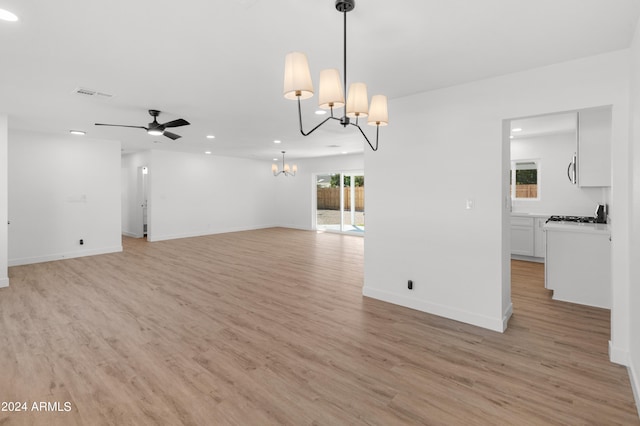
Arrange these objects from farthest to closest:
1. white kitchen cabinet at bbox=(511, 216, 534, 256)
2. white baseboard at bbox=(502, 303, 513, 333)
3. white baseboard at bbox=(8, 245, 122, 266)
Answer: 1. white baseboard at bbox=(8, 245, 122, 266)
2. white kitchen cabinet at bbox=(511, 216, 534, 256)
3. white baseboard at bbox=(502, 303, 513, 333)

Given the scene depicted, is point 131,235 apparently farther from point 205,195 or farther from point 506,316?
point 506,316

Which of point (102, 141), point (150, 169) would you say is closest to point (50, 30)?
point (102, 141)

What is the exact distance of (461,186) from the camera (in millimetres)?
3359

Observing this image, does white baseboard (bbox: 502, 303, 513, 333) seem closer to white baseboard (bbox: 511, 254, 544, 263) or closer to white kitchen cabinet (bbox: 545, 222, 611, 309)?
white kitchen cabinet (bbox: 545, 222, 611, 309)

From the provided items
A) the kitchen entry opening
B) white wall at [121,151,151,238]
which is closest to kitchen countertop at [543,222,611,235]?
the kitchen entry opening

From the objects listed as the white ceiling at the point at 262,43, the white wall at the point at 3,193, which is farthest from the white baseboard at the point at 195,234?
the white ceiling at the point at 262,43

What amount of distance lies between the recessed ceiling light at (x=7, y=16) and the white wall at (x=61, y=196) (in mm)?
5255

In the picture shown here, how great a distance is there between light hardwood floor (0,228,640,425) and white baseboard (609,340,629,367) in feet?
0.24

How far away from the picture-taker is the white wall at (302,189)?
10281 mm

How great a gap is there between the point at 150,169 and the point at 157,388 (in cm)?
762

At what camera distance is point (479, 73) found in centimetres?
303

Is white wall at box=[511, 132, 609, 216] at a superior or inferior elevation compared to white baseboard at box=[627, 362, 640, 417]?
superior

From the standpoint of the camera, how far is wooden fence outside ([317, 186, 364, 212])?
34.0 feet

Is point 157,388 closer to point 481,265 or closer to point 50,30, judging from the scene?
point 50,30
